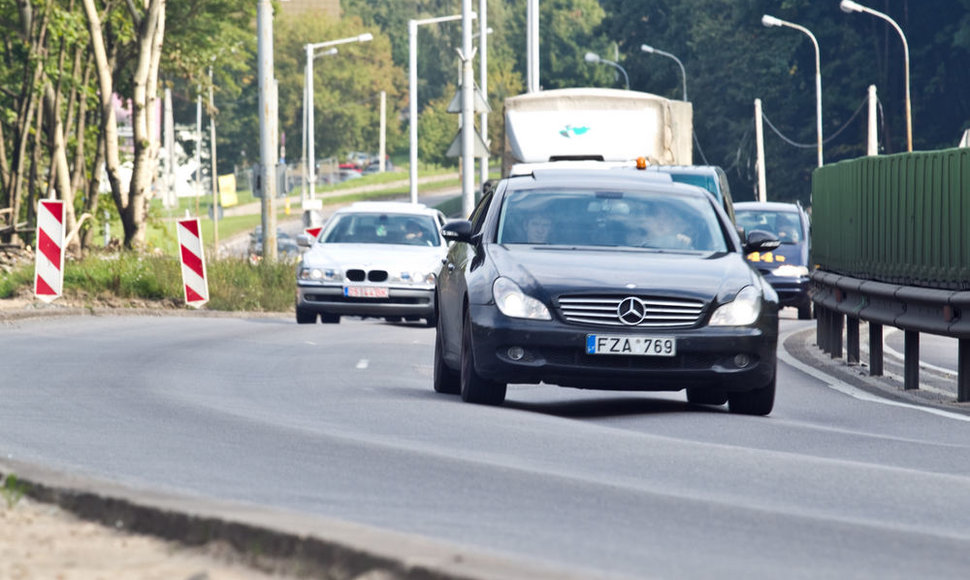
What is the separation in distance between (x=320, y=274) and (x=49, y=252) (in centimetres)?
373

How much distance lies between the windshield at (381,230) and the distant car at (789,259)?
5.39 meters

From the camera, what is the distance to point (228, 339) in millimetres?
21266

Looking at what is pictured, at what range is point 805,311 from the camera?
101ft

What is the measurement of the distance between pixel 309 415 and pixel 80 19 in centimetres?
2554

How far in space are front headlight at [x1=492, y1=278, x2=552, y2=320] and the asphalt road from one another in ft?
2.02

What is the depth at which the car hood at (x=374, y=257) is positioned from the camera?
83.7 feet

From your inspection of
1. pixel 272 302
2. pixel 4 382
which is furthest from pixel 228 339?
pixel 272 302

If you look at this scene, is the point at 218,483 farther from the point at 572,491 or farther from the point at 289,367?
the point at 289,367

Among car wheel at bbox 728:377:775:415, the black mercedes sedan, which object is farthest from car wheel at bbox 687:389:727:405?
car wheel at bbox 728:377:775:415

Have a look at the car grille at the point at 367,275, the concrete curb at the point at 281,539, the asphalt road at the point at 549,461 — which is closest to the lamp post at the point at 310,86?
the car grille at the point at 367,275

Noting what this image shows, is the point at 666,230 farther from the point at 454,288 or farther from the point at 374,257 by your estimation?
the point at 374,257

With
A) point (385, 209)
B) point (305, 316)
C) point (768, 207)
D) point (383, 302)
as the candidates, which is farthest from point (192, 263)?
point (768, 207)

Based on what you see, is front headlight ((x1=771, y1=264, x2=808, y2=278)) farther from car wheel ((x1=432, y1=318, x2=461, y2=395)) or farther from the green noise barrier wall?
car wheel ((x1=432, y1=318, x2=461, y2=395))

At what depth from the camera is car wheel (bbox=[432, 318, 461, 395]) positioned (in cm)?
1361
